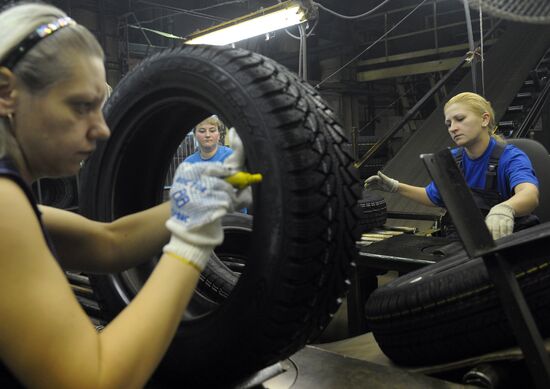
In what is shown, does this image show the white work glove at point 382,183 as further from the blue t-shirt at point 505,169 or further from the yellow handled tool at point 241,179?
the yellow handled tool at point 241,179

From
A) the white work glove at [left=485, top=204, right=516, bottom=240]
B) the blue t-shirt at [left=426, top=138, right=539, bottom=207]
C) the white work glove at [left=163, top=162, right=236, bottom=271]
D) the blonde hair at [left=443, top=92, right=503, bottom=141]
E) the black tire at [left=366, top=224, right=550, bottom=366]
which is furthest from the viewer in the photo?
the blonde hair at [left=443, top=92, right=503, bottom=141]

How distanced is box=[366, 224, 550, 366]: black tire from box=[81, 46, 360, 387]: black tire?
19.2 inches

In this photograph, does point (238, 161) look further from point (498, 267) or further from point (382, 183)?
point (382, 183)

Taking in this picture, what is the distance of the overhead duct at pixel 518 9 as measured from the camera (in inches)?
48.3

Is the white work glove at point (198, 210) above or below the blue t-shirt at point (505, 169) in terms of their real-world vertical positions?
above

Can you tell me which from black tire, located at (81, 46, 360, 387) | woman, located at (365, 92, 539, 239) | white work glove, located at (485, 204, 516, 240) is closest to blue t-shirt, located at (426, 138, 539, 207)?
woman, located at (365, 92, 539, 239)

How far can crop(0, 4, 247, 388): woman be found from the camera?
559 millimetres

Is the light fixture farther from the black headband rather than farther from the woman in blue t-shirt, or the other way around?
the black headband

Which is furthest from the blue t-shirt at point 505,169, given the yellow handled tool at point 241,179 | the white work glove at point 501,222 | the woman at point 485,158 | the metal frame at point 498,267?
the yellow handled tool at point 241,179

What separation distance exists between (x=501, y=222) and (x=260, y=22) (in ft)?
7.04

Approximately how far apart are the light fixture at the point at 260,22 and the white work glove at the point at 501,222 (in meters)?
1.67

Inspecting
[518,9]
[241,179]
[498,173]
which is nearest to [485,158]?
[498,173]

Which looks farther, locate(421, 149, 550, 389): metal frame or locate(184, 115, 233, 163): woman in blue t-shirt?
locate(184, 115, 233, 163): woman in blue t-shirt

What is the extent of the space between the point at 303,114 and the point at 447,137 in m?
4.19
